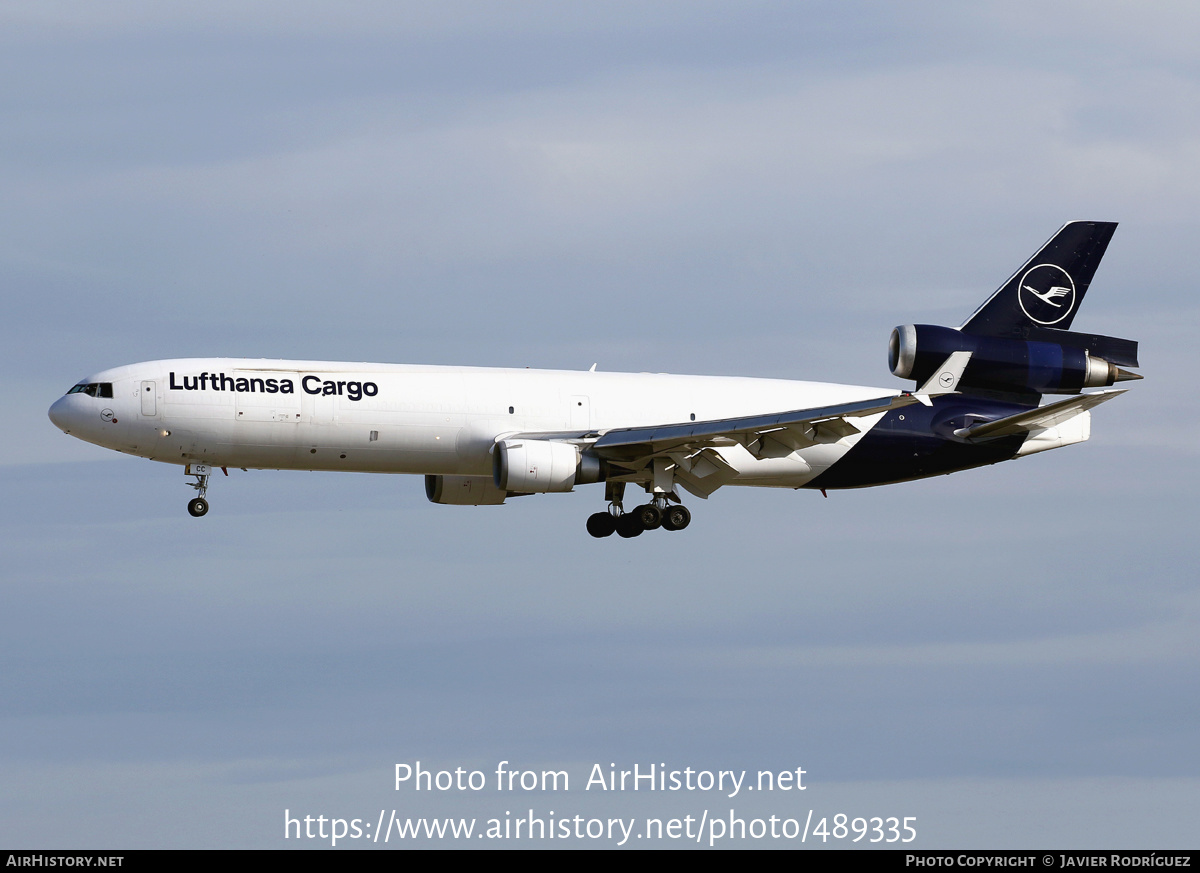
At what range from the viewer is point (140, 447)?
56250 mm

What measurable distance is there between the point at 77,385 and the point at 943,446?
28725 mm

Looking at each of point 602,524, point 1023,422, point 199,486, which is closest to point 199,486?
point 199,486

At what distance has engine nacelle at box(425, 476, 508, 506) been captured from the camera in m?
62.0

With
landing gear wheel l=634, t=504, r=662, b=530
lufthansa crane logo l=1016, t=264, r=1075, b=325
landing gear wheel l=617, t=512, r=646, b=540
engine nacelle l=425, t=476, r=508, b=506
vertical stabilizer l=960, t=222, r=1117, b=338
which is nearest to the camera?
landing gear wheel l=634, t=504, r=662, b=530

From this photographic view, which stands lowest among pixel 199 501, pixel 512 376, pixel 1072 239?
pixel 199 501

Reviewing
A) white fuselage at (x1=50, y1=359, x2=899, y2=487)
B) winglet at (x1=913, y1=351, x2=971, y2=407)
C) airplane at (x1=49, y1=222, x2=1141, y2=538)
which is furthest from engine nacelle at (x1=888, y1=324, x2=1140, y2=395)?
white fuselage at (x1=50, y1=359, x2=899, y2=487)

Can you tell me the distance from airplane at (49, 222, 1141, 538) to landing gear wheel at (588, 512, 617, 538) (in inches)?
1.8

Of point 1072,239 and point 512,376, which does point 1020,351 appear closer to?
point 1072,239

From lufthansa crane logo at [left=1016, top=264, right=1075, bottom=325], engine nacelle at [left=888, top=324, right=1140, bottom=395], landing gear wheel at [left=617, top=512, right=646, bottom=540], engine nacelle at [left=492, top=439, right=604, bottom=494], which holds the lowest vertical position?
landing gear wheel at [left=617, top=512, right=646, bottom=540]

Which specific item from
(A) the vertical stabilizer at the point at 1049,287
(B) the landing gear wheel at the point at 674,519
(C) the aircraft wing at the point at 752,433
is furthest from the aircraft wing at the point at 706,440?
(A) the vertical stabilizer at the point at 1049,287

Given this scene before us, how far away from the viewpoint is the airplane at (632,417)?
56.1 m

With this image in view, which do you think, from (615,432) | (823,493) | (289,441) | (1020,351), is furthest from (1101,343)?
(289,441)

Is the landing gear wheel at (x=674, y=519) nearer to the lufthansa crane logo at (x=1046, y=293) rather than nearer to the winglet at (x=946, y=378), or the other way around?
the winglet at (x=946, y=378)

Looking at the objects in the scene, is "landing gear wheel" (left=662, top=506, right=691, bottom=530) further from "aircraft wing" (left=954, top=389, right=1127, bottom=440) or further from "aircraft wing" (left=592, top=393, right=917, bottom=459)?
"aircraft wing" (left=954, top=389, right=1127, bottom=440)
